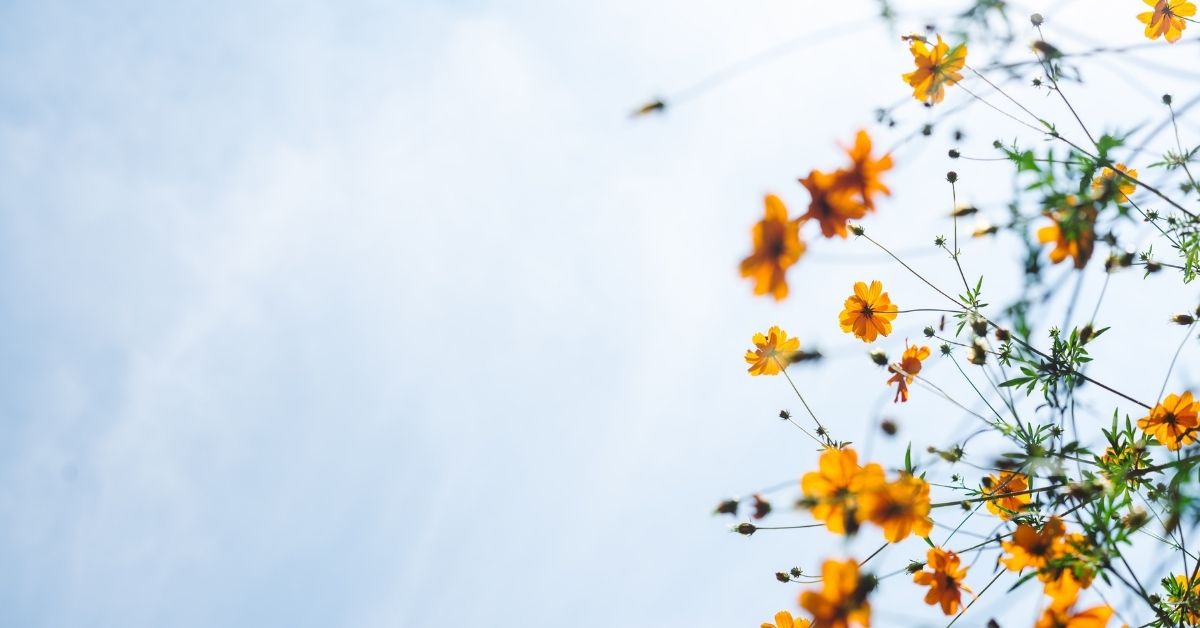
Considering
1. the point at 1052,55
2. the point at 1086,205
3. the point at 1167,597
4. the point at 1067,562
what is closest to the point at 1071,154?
the point at 1052,55

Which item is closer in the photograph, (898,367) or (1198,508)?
(1198,508)

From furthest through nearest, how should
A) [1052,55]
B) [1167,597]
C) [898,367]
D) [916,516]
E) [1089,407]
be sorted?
[1167,597] → [898,367] → [1089,407] → [916,516] → [1052,55]

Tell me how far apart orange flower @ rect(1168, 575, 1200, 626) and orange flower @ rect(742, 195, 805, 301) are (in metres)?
1.29

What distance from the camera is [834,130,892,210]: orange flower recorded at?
1456 mm

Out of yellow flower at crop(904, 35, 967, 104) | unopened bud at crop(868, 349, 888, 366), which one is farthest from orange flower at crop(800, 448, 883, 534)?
yellow flower at crop(904, 35, 967, 104)

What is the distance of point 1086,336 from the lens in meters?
2.01

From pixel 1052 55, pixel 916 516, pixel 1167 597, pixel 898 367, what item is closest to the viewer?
pixel 1052 55

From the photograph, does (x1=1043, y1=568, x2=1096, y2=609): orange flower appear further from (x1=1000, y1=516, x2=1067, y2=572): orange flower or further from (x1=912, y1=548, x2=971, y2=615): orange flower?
(x1=912, y1=548, x2=971, y2=615): orange flower

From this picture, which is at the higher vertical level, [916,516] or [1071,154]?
[1071,154]

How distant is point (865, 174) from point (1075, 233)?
408 mm

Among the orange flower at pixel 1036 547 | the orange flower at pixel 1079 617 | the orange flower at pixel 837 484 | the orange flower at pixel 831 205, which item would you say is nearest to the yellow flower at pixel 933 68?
the orange flower at pixel 831 205

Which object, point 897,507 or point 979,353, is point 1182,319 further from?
point 897,507

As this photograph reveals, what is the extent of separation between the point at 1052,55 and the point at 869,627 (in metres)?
1.26

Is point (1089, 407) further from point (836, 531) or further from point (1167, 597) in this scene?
point (1167, 597)
